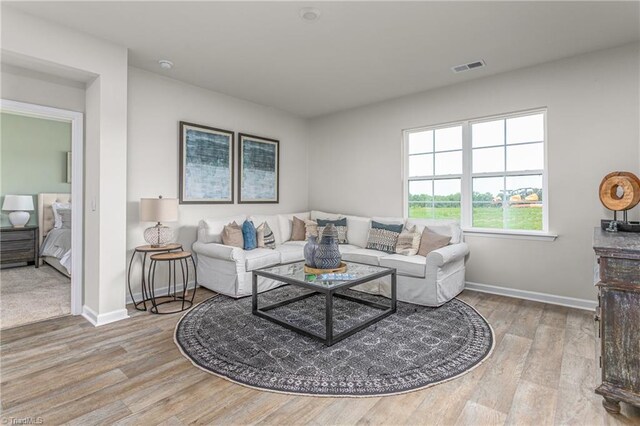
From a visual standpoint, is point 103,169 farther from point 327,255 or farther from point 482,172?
point 482,172

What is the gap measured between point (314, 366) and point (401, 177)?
3.25 metres

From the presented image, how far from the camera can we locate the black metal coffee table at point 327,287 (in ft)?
8.34

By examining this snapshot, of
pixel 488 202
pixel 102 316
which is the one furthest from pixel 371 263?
pixel 102 316

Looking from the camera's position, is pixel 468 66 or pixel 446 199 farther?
pixel 446 199

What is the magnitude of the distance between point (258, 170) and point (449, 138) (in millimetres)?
2830

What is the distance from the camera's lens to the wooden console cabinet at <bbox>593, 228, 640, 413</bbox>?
169 cm

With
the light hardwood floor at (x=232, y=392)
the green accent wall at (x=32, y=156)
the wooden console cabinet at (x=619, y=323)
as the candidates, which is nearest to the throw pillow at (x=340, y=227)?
the light hardwood floor at (x=232, y=392)

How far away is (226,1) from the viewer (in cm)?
249

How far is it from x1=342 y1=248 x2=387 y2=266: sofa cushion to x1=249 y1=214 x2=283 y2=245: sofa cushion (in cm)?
118

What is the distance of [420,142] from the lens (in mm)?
4711

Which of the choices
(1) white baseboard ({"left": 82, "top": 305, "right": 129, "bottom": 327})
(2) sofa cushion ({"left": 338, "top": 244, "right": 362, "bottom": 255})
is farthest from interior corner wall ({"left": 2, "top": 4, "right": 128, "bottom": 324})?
(2) sofa cushion ({"left": 338, "top": 244, "right": 362, "bottom": 255})

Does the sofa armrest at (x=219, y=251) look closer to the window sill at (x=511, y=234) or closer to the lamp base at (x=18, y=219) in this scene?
the window sill at (x=511, y=234)

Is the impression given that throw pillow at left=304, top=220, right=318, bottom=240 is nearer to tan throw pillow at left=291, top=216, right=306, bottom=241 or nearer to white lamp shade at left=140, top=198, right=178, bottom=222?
tan throw pillow at left=291, top=216, right=306, bottom=241

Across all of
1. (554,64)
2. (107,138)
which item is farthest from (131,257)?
(554,64)
